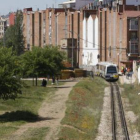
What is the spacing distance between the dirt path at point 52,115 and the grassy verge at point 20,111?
0.39m

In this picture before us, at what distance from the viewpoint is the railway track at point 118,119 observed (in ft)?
87.7

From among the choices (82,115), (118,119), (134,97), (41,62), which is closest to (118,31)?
(41,62)

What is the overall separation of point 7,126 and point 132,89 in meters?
26.6

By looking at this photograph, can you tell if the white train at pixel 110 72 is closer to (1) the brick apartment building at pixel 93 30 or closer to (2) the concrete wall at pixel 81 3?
(1) the brick apartment building at pixel 93 30

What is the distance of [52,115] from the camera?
108 feet

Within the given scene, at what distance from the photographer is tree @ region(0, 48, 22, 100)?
30000 mm

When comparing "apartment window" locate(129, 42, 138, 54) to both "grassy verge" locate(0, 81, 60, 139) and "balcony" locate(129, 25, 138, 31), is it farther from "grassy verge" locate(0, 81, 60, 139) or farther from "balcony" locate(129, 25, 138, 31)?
"grassy verge" locate(0, 81, 60, 139)

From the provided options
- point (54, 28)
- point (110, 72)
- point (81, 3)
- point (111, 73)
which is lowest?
point (111, 73)

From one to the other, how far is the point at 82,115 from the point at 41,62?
2209 cm

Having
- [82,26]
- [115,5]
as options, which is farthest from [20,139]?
[82,26]

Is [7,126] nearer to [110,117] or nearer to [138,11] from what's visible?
[110,117]

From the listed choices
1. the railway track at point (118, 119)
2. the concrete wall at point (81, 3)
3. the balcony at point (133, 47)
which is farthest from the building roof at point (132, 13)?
the concrete wall at point (81, 3)

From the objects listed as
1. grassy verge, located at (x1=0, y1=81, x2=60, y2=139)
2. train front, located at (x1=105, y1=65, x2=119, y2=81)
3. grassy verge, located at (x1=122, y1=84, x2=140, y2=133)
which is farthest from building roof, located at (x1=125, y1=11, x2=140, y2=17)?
grassy verge, located at (x1=0, y1=81, x2=60, y2=139)

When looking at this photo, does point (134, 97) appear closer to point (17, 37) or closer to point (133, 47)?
point (133, 47)
